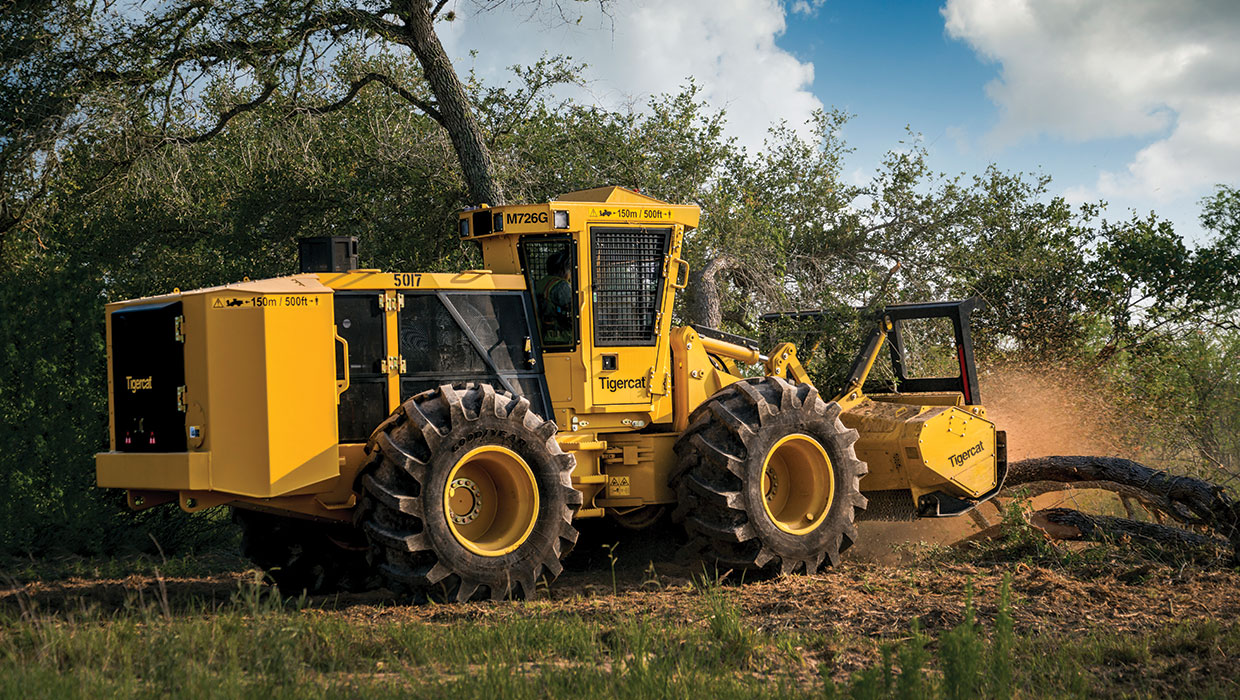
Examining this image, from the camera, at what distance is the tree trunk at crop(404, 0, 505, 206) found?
13219 mm

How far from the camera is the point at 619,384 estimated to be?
900 centimetres

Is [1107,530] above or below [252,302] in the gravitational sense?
below

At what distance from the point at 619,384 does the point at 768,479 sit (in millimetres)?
1465

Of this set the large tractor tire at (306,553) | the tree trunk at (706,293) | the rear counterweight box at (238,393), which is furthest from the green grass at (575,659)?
the tree trunk at (706,293)

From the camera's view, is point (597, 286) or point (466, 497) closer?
point (466, 497)

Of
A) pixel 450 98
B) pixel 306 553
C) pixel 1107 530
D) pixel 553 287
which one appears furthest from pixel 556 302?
pixel 450 98

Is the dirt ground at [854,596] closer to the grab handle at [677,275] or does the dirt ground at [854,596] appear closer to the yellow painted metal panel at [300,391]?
the yellow painted metal panel at [300,391]

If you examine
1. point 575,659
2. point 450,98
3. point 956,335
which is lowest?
point 575,659

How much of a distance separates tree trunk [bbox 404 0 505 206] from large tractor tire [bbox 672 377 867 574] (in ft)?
17.5

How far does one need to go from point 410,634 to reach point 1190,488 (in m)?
6.68

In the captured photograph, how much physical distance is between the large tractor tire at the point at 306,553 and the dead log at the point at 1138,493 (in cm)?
607

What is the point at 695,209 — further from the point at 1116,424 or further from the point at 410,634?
the point at 1116,424

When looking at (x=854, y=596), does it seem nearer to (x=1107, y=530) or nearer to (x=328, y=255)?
(x=1107, y=530)

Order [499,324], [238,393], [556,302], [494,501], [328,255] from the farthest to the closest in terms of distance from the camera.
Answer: [556,302] → [499,324] → [328,255] → [494,501] → [238,393]
